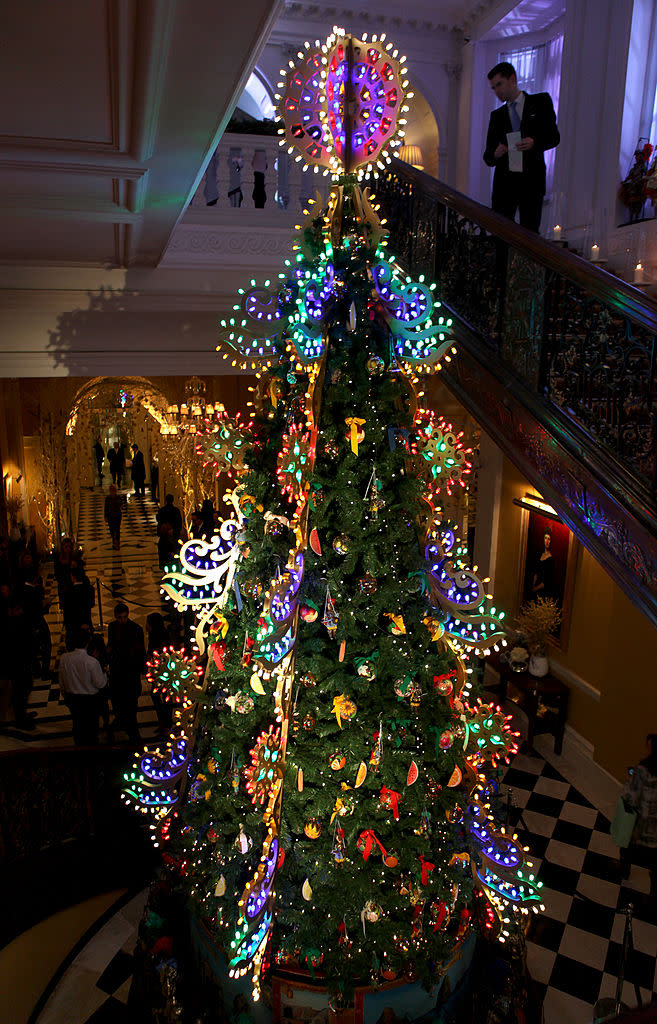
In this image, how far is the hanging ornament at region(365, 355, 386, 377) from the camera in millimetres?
2941

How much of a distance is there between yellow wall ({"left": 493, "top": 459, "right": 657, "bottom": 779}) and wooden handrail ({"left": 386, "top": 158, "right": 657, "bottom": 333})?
3.04m

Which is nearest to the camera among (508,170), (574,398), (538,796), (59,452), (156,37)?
(156,37)

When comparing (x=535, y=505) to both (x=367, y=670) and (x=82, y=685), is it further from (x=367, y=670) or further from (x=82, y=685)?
(x=367, y=670)

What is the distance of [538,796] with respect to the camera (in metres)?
6.57

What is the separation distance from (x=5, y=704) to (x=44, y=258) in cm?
529

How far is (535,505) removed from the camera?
7.84 meters

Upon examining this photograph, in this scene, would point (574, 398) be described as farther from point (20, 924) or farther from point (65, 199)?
point (20, 924)

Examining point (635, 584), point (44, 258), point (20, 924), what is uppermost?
point (44, 258)

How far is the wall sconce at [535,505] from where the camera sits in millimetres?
7532

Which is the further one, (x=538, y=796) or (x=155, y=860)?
(x=538, y=796)

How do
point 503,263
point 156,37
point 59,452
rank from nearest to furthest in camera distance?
point 156,37
point 503,263
point 59,452

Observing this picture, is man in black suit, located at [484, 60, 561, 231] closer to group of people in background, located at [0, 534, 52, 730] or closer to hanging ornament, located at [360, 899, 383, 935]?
hanging ornament, located at [360, 899, 383, 935]

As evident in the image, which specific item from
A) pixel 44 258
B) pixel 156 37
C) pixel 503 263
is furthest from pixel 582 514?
pixel 44 258

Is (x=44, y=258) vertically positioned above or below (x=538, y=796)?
above
